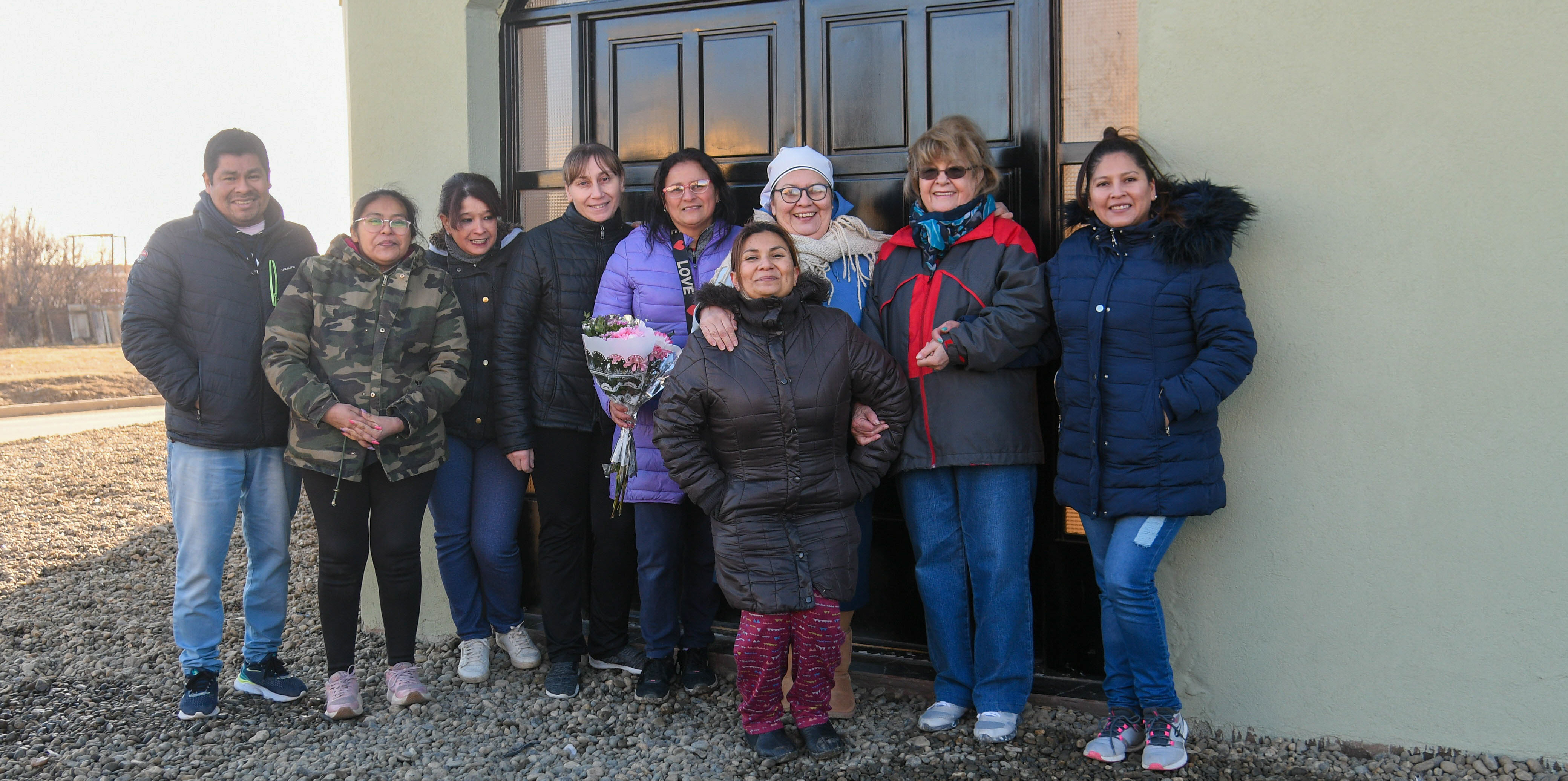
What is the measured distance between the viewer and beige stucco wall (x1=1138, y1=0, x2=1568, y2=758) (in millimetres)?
2867

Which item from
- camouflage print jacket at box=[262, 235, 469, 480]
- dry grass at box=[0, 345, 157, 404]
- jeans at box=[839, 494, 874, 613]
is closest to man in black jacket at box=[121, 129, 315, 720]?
camouflage print jacket at box=[262, 235, 469, 480]

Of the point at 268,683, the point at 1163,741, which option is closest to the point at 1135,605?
the point at 1163,741

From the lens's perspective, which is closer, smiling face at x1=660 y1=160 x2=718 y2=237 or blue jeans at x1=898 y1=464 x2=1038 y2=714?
blue jeans at x1=898 y1=464 x2=1038 y2=714

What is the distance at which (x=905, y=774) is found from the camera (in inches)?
119

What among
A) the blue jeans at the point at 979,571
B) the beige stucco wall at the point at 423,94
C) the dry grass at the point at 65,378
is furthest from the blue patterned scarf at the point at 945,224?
the dry grass at the point at 65,378

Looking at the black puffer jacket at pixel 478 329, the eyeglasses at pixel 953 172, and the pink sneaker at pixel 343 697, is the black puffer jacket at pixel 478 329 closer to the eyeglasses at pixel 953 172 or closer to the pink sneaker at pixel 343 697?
the pink sneaker at pixel 343 697

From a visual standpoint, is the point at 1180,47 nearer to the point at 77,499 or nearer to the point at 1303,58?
the point at 1303,58

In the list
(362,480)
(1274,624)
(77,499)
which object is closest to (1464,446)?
(1274,624)

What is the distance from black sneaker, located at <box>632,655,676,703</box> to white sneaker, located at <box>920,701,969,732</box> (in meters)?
0.93

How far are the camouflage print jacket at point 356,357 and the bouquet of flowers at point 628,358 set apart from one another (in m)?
0.54

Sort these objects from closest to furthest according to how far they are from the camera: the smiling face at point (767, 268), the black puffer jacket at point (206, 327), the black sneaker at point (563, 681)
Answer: the smiling face at point (767, 268), the black puffer jacket at point (206, 327), the black sneaker at point (563, 681)

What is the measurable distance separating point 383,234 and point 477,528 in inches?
46.8

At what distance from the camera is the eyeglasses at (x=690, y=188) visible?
346cm

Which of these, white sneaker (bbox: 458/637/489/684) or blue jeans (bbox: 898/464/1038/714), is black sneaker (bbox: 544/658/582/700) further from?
blue jeans (bbox: 898/464/1038/714)
